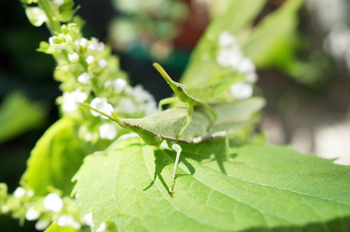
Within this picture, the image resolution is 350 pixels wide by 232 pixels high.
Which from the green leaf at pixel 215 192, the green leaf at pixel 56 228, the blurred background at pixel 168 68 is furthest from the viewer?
the blurred background at pixel 168 68

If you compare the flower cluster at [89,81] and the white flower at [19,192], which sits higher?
the flower cluster at [89,81]

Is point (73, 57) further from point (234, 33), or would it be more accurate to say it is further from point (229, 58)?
point (234, 33)

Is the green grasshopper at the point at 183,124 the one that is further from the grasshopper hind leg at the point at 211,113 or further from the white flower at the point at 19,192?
the white flower at the point at 19,192

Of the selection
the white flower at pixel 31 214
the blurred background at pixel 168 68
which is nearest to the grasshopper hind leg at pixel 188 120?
the white flower at pixel 31 214

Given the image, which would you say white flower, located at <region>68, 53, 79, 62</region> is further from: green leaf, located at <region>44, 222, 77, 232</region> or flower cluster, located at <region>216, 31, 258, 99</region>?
flower cluster, located at <region>216, 31, 258, 99</region>

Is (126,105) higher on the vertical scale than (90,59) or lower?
lower

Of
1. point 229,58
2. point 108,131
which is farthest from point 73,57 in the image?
point 229,58

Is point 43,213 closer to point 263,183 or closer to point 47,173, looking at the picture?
point 47,173
